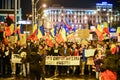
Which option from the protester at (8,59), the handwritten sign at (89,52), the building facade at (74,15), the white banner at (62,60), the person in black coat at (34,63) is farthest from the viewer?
the building facade at (74,15)

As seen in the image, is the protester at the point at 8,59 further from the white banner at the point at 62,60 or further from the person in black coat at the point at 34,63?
the person in black coat at the point at 34,63

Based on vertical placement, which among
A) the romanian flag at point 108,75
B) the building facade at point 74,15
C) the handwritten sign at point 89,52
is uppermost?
the building facade at point 74,15

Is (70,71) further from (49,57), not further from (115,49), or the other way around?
(115,49)

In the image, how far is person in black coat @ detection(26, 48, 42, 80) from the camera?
54.8 ft

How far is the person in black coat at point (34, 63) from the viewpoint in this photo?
16711 mm

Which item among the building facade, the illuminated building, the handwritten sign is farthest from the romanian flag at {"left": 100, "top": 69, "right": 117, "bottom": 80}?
the building facade

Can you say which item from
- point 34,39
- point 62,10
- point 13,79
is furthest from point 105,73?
point 62,10

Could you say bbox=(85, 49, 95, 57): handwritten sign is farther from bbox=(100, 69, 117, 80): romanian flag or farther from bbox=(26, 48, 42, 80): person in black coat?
bbox=(100, 69, 117, 80): romanian flag

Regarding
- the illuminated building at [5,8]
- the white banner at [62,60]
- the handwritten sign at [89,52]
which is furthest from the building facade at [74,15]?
the handwritten sign at [89,52]

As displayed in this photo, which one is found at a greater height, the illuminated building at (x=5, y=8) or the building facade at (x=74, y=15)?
the building facade at (x=74, y=15)

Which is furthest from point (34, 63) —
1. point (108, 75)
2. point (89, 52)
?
point (89, 52)

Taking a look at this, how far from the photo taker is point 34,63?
55.2 ft

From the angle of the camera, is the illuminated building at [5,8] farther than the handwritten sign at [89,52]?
Yes

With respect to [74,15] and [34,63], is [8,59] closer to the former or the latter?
[34,63]
